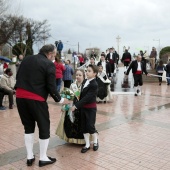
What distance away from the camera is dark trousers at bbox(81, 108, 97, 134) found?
15.7 feet

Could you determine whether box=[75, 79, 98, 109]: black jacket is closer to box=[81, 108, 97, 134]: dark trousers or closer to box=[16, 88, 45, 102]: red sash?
box=[81, 108, 97, 134]: dark trousers

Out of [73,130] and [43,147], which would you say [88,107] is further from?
[43,147]

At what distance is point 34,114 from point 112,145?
191 centimetres

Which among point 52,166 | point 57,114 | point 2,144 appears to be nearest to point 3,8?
point 57,114

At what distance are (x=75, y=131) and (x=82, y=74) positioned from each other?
3.62ft

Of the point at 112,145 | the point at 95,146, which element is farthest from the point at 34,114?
the point at 112,145

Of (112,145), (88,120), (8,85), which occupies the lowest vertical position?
(112,145)

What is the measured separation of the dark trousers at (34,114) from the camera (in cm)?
396

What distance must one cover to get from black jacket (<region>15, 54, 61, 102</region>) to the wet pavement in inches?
50.2

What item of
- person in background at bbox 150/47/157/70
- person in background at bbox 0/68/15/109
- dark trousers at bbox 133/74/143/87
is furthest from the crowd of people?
person in background at bbox 150/47/157/70

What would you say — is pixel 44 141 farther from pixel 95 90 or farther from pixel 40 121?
pixel 95 90

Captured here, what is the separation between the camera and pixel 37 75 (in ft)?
12.8

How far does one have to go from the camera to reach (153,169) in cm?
409

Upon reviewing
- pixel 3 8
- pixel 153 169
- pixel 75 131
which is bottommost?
pixel 153 169
